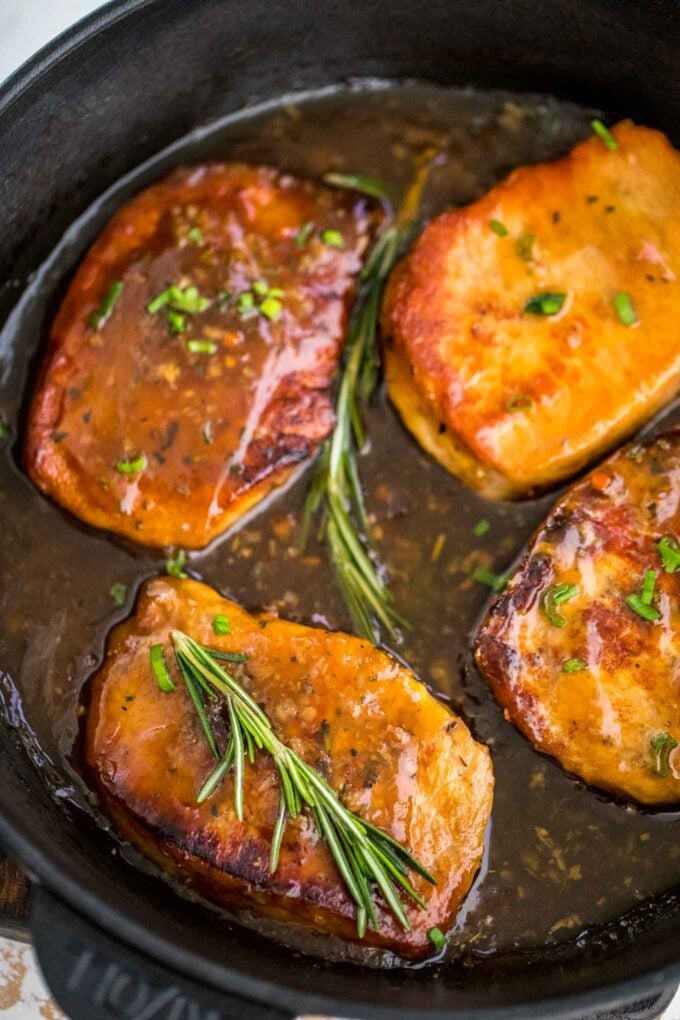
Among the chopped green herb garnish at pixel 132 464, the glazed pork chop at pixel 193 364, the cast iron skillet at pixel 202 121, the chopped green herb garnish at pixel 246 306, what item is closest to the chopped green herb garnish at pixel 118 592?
the glazed pork chop at pixel 193 364

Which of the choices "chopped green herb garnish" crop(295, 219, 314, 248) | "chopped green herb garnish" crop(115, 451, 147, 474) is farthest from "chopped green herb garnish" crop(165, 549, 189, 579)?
"chopped green herb garnish" crop(295, 219, 314, 248)

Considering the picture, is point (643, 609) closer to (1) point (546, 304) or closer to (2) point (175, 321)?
(1) point (546, 304)

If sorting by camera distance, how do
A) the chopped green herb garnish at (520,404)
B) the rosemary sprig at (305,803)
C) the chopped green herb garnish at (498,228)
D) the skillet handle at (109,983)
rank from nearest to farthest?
1. the skillet handle at (109,983)
2. the rosemary sprig at (305,803)
3. the chopped green herb garnish at (520,404)
4. the chopped green herb garnish at (498,228)

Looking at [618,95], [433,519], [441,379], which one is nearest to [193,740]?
[433,519]

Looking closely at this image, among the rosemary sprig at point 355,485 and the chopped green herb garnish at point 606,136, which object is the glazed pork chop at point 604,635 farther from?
the chopped green herb garnish at point 606,136

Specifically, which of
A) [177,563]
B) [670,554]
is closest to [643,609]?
[670,554]

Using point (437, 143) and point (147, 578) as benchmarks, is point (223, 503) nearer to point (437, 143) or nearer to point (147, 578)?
point (147, 578)

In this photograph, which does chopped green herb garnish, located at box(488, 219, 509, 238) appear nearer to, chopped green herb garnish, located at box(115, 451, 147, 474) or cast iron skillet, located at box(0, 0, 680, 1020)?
cast iron skillet, located at box(0, 0, 680, 1020)
